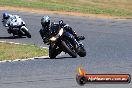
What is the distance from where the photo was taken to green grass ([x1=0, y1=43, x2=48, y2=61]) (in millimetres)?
18547

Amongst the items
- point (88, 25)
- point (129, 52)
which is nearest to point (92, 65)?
point (129, 52)

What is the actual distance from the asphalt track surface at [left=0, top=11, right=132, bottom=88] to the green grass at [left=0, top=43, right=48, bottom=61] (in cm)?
103

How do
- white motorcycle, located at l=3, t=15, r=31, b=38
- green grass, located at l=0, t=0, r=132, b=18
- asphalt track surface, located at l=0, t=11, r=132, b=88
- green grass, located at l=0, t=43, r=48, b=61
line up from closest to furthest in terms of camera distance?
asphalt track surface, located at l=0, t=11, r=132, b=88 → green grass, located at l=0, t=43, r=48, b=61 → white motorcycle, located at l=3, t=15, r=31, b=38 → green grass, located at l=0, t=0, r=132, b=18

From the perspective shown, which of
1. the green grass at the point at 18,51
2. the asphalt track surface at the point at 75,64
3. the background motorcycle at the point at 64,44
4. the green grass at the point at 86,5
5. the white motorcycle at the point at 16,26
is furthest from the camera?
the green grass at the point at 86,5

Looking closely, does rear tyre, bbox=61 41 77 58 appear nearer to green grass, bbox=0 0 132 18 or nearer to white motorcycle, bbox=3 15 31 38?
white motorcycle, bbox=3 15 31 38

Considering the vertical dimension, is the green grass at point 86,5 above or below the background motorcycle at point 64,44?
below

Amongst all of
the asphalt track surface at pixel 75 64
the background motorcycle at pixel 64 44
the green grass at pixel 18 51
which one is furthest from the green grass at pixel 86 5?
the background motorcycle at pixel 64 44

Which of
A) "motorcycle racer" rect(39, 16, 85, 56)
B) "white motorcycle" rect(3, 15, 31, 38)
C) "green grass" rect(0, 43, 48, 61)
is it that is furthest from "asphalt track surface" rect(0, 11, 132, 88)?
"green grass" rect(0, 43, 48, 61)

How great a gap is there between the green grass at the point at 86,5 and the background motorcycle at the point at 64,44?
67.1 ft

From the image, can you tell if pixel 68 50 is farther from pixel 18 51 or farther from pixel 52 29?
pixel 18 51

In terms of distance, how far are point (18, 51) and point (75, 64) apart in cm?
435

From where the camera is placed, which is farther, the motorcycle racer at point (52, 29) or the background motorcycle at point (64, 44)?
the motorcycle racer at point (52, 29)

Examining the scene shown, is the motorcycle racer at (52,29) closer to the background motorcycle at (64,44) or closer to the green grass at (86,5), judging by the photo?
the background motorcycle at (64,44)

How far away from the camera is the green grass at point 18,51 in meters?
18.5
